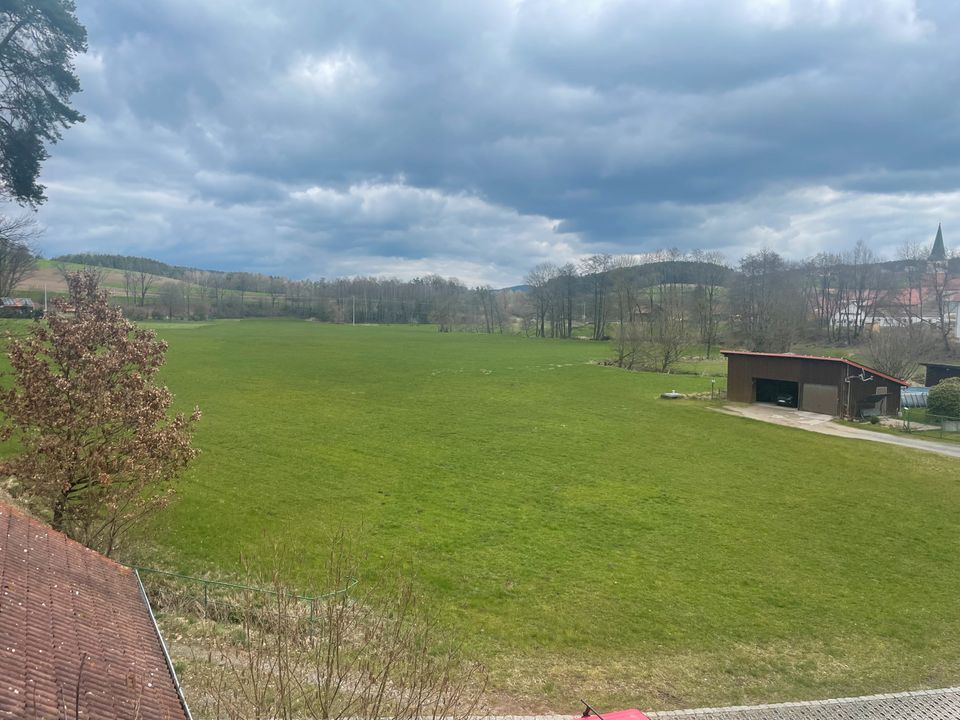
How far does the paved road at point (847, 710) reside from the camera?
31.2 feet

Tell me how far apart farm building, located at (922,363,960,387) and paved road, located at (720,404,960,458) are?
56.4 ft

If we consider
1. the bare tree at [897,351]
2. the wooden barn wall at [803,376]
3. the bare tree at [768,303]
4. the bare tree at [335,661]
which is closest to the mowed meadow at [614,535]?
the bare tree at [335,661]

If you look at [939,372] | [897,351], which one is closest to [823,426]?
[897,351]

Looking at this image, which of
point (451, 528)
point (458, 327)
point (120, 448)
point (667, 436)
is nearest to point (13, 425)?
point (120, 448)

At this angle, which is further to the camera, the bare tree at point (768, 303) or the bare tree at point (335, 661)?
the bare tree at point (768, 303)

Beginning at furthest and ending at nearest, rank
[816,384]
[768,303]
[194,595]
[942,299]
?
[768,303]
[942,299]
[816,384]
[194,595]

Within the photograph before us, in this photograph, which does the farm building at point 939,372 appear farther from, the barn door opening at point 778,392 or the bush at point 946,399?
the barn door opening at point 778,392

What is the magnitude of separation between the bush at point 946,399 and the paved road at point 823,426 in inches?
232

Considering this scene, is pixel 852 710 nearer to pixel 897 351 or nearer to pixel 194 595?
pixel 194 595

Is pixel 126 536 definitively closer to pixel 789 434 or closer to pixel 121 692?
pixel 121 692

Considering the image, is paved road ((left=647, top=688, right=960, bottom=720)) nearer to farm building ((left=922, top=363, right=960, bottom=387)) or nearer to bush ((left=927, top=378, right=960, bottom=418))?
bush ((left=927, top=378, right=960, bottom=418))

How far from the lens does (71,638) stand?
20.0 ft

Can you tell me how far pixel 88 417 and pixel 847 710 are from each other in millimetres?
15782

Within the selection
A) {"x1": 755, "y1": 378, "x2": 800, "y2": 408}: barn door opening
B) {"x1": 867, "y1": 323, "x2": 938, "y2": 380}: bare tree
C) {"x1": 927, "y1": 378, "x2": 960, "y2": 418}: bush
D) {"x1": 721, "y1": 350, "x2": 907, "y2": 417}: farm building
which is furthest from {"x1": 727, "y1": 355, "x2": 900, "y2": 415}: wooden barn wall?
{"x1": 867, "y1": 323, "x2": 938, "y2": 380}: bare tree
